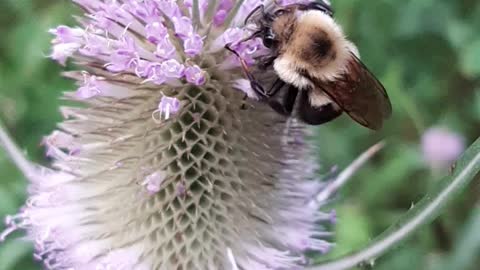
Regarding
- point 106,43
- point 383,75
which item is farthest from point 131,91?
point 383,75

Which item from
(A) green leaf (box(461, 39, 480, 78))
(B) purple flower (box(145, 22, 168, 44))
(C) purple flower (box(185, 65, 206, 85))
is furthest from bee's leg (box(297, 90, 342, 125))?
(A) green leaf (box(461, 39, 480, 78))

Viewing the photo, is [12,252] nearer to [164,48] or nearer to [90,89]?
[90,89]

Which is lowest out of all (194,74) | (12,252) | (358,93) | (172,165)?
(12,252)

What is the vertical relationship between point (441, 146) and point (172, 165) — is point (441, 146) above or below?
below

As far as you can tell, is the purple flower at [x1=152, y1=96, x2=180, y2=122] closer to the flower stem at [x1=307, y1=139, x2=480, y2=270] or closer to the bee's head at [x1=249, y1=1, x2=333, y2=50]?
the bee's head at [x1=249, y1=1, x2=333, y2=50]

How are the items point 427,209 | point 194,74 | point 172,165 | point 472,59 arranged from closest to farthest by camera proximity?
point 427,209 < point 194,74 < point 172,165 < point 472,59

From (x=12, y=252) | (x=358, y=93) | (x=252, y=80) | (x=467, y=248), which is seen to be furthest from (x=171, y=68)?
(x=467, y=248)

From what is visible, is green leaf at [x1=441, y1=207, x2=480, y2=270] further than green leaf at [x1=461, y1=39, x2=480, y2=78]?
No

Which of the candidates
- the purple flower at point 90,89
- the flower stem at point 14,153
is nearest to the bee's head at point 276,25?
the purple flower at point 90,89
